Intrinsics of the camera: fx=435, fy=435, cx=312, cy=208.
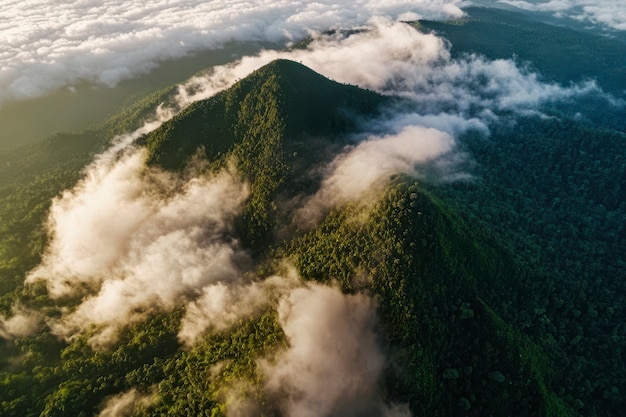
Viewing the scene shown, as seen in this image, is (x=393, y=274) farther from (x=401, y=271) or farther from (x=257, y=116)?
(x=257, y=116)

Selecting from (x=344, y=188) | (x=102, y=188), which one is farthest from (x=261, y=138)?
(x=102, y=188)

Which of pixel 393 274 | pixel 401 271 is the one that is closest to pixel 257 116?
pixel 393 274

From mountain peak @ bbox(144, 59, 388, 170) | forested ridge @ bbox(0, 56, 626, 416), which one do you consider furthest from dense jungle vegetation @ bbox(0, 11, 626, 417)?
mountain peak @ bbox(144, 59, 388, 170)

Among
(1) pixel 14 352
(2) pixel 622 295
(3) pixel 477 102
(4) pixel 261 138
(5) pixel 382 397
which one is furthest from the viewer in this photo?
(3) pixel 477 102

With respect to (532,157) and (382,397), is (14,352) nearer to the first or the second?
(382,397)

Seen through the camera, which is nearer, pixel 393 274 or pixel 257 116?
pixel 393 274

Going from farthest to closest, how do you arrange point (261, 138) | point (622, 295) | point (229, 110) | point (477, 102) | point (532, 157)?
point (477, 102) < point (532, 157) < point (229, 110) < point (261, 138) < point (622, 295)

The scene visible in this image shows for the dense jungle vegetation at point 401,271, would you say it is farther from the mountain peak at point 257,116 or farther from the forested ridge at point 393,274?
the mountain peak at point 257,116

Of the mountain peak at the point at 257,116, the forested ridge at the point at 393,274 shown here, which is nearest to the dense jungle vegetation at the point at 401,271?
the forested ridge at the point at 393,274
